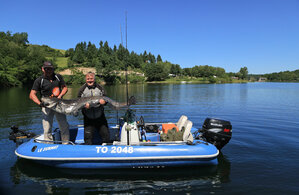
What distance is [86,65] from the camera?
9500 centimetres

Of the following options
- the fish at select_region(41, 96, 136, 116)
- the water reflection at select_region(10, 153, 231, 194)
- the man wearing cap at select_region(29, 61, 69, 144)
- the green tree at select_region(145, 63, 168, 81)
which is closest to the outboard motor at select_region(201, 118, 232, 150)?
the water reflection at select_region(10, 153, 231, 194)

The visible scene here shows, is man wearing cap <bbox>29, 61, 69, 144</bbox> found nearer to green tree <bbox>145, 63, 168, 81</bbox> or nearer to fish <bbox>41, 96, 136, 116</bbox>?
fish <bbox>41, 96, 136, 116</bbox>

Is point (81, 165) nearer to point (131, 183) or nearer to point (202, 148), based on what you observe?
point (131, 183)

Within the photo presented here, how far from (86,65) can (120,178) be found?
3775 inches

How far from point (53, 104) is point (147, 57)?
487ft

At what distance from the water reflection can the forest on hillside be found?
2976 mm

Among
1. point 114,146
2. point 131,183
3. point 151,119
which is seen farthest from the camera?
point 151,119

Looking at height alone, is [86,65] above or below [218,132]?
above

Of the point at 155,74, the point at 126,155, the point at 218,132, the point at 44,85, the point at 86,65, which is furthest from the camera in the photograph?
the point at 155,74

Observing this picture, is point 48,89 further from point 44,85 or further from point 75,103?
point 75,103

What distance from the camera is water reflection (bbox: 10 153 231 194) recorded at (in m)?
4.72

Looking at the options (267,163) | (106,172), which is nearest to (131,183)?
(106,172)

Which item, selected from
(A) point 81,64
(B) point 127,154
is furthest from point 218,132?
(A) point 81,64

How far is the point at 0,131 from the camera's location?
922cm
